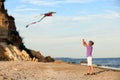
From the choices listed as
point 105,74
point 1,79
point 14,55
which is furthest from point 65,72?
point 14,55

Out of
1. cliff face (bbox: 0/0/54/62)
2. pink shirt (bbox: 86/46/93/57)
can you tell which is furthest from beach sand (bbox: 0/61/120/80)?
cliff face (bbox: 0/0/54/62)

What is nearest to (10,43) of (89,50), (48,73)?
(48,73)

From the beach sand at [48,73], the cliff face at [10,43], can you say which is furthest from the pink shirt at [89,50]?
the cliff face at [10,43]

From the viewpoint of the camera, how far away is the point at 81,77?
75.8 ft

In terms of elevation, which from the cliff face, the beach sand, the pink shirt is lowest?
the beach sand

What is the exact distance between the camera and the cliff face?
40253mm

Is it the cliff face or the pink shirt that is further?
the cliff face

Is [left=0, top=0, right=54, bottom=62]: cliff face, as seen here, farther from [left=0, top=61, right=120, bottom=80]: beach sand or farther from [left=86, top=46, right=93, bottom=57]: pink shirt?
[left=86, top=46, right=93, bottom=57]: pink shirt

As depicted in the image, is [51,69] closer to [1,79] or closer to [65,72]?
[65,72]

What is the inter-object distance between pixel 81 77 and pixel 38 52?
102 ft

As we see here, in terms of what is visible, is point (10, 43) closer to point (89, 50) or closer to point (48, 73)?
point (48, 73)

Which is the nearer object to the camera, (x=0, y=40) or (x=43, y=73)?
(x=43, y=73)

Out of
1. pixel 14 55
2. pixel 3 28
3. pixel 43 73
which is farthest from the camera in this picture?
pixel 3 28

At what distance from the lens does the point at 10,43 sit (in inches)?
1777
